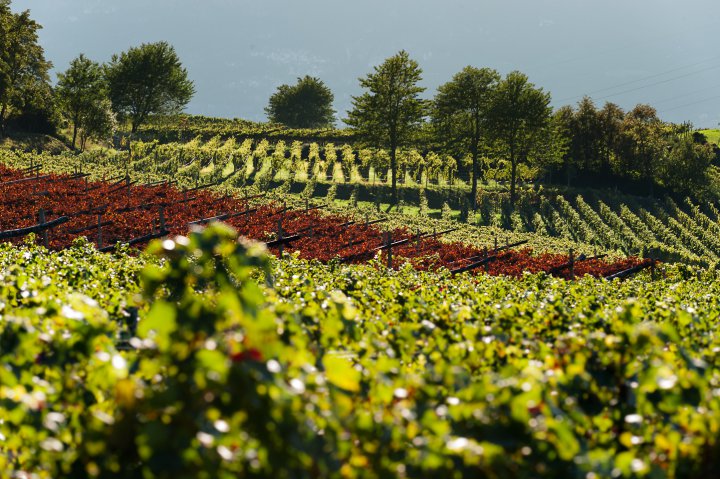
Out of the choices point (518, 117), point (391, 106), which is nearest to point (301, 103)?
point (391, 106)

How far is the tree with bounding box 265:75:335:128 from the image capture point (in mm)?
93938

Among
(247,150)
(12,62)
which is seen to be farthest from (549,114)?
(12,62)

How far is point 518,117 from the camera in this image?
5431 centimetres

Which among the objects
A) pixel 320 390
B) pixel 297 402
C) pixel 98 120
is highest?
pixel 98 120

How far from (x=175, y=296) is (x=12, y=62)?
52.6 m

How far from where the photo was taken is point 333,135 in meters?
66.2

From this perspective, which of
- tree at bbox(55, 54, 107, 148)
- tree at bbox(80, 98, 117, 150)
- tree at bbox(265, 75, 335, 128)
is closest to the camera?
tree at bbox(55, 54, 107, 148)

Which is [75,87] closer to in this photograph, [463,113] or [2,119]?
[2,119]

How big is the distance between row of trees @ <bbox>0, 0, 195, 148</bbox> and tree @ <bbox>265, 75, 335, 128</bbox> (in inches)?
1152

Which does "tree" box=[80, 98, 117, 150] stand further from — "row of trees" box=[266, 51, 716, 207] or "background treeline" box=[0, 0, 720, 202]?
"row of trees" box=[266, 51, 716, 207]

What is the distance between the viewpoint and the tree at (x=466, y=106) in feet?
180

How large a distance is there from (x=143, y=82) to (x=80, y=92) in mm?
11691

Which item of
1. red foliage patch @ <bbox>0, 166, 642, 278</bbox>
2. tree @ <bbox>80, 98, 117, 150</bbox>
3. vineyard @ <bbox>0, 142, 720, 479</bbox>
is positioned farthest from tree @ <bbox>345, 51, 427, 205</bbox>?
vineyard @ <bbox>0, 142, 720, 479</bbox>

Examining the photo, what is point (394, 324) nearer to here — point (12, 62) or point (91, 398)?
point (91, 398)
